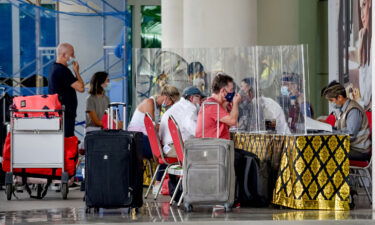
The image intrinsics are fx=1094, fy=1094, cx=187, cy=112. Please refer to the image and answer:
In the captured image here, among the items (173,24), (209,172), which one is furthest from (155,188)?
(173,24)

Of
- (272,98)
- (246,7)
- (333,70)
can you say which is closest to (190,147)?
(272,98)

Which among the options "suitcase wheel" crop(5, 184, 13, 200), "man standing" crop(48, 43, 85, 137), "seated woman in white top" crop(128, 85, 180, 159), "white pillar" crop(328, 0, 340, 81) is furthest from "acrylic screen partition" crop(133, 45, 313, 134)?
"white pillar" crop(328, 0, 340, 81)

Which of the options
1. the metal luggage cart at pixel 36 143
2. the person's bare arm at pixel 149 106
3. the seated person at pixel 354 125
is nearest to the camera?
the seated person at pixel 354 125

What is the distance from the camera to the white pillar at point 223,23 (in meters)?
16.8

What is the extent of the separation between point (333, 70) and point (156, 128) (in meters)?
6.67

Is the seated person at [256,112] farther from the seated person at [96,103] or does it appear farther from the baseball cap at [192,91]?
the seated person at [96,103]

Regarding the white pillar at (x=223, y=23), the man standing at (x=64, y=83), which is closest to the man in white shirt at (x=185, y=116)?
the man standing at (x=64, y=83)

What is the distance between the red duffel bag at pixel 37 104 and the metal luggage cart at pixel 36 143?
2.9 inches

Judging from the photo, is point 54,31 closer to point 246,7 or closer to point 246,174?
point 246,7

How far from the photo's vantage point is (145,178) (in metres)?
14.6

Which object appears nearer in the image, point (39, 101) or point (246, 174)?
point (246, 174)

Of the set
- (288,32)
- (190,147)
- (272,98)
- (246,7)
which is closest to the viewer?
(190,147)

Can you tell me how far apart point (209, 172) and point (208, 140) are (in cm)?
30

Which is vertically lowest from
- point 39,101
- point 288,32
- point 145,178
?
point 145,178
